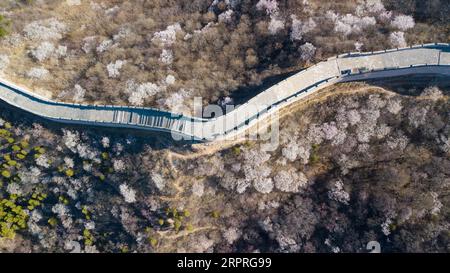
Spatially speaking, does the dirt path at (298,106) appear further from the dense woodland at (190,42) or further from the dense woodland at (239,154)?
the dense woodland at (190,42)

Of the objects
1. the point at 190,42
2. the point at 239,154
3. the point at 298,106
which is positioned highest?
the point at 190,42

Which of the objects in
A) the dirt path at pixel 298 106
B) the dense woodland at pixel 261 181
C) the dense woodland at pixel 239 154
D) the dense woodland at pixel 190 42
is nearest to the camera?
the dense woodland at pixel 261 181

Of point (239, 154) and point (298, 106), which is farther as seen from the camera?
point (298, 106)

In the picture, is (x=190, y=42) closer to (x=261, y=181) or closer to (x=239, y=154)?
(x=239, y=154)

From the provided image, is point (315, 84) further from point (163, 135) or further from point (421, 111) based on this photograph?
point (163, 135)

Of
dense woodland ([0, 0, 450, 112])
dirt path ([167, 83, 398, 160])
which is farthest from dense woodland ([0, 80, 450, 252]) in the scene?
dense woodland ([0, 0, 450, 112])

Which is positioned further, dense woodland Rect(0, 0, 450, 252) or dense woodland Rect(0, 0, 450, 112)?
dense woodland Rect(0, 0, 450, 112)

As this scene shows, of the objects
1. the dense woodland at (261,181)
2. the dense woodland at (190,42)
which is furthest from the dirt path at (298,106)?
the dense woodland at (190,42)

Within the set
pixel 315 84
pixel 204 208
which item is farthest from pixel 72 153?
pixel 315 84

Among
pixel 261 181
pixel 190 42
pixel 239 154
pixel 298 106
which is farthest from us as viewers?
pixel 190 42

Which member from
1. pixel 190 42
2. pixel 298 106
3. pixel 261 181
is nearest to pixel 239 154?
pixel 261 181

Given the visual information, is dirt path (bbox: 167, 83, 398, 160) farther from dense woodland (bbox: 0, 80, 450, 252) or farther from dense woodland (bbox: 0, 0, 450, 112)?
dense woodland (bbox: 0, 0, 450, 112)
